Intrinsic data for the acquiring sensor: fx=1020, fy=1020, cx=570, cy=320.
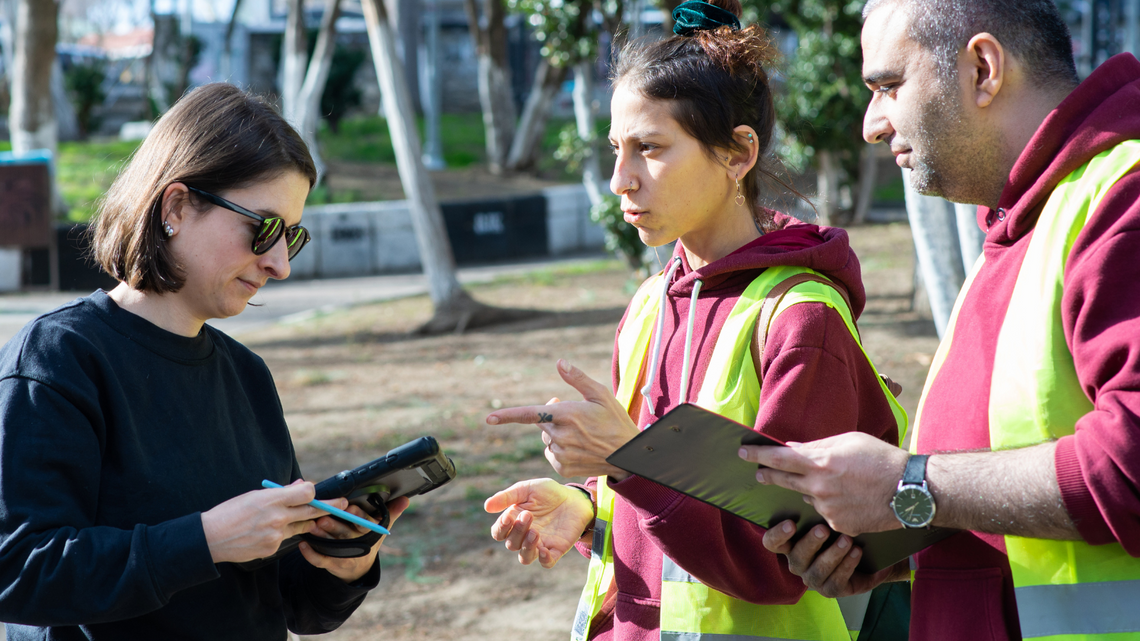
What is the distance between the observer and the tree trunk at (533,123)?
19.0 meters

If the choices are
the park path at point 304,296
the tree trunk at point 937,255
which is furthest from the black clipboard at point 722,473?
the park path at point 304,296

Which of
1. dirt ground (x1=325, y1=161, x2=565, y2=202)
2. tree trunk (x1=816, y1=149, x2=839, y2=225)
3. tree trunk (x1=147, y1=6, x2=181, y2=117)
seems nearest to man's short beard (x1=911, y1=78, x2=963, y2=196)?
tree trunk (x1=816, y1=149, x2=839, y2=225)

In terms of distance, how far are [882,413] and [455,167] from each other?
862 inches

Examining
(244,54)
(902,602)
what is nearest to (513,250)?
(902,602)

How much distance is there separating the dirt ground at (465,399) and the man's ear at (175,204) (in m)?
2.60

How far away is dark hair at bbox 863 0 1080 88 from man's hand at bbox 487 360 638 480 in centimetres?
77

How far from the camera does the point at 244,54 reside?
101 feet

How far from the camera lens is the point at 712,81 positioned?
6.65 ft

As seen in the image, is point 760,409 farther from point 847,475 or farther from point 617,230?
point 617,230

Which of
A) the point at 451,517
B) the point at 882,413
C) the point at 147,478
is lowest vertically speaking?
the point at 451,517

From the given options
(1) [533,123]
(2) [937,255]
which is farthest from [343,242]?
(2) [937,255]

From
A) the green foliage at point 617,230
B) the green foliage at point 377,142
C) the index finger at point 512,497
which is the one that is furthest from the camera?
the green foliage at point 377,142

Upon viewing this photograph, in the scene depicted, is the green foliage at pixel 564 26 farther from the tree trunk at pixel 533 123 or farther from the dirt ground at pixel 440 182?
the tree trunk at pixel 533 123

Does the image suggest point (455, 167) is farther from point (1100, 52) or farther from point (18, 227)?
point (1100, 52)
